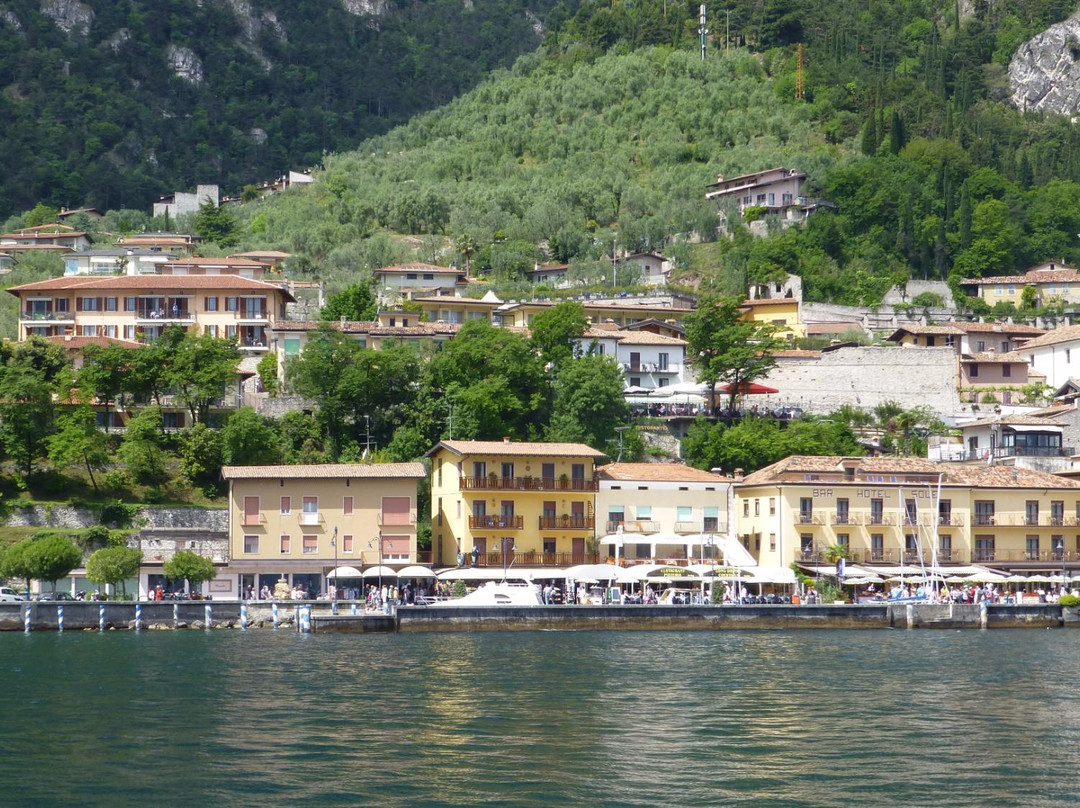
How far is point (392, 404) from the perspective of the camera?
3307 inches

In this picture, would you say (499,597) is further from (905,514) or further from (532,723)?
(532,723)

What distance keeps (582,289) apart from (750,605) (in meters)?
53.8

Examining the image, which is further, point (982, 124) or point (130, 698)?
point (982, 124)

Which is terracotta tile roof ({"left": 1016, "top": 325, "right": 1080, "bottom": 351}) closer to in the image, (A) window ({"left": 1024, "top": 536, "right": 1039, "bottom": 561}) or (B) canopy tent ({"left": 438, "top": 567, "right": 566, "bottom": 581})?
(A) window ({"left": 1024, "top": 536, "right": 1039, "bottom": 561})

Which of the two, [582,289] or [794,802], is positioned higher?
[582,289]

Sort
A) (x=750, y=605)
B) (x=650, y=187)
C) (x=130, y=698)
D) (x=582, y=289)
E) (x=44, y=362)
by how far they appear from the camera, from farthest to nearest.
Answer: (x=650, y=187) → (x=582, y=289) → (x=44, y=362) → (x=750, y=605) → (x=130, y=698)

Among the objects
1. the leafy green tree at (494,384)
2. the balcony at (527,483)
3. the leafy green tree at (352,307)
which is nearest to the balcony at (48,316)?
the leafy green tree at (352,307)

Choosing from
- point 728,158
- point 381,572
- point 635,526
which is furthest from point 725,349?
→ point 728,158

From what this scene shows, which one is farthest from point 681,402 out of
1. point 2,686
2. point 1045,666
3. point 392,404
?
point 2,686

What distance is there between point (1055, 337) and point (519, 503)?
44.6 metres

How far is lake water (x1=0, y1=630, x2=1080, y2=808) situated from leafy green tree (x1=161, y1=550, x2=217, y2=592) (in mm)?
7677

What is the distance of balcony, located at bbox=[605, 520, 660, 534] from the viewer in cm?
7688

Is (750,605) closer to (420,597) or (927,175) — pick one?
(420,597)

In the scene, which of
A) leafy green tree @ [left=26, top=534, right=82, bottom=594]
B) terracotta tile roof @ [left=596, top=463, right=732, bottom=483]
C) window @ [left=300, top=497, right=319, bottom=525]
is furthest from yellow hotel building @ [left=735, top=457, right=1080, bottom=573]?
leafy green tree @ [left=26, top=534, right=82, bottom=594]
